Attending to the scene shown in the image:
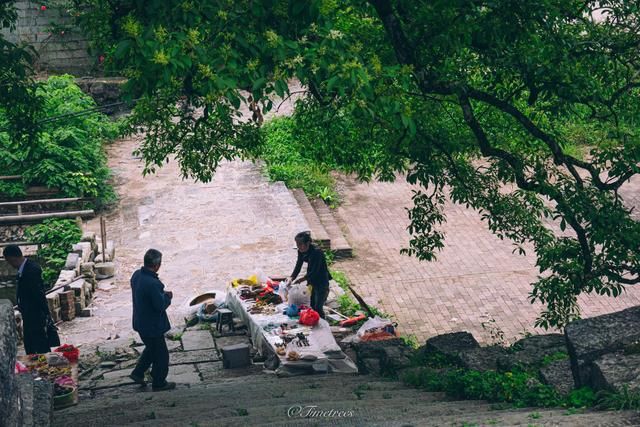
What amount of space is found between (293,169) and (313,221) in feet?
10.3

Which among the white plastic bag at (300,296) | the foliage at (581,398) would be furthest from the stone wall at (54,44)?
the foliage at (581,398)

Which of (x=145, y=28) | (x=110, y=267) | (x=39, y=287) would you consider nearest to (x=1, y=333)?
(x=145, y=28)

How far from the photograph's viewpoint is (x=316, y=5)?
6.96m

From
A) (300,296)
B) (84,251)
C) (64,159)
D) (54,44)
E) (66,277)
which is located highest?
(54,44)

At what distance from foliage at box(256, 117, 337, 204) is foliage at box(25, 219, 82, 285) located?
16.2 feet

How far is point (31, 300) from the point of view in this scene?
1069 centimetres

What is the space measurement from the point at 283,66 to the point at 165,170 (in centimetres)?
1627

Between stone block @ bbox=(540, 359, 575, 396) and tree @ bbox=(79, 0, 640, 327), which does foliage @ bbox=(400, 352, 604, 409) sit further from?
tree @ bbox=(79, 0, 640, 327)

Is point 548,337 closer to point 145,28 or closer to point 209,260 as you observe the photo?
point 145,28

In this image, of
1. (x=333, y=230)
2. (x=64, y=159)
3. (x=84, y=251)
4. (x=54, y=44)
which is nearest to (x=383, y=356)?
(x=84, y=251)

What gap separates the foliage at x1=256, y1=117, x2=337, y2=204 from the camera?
2172 cm

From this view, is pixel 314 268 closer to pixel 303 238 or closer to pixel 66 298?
pixel 303 238

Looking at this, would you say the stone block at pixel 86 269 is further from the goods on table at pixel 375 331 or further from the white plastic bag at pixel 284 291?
the goods on table at pixel 375 331

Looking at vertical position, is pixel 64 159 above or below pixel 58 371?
above
